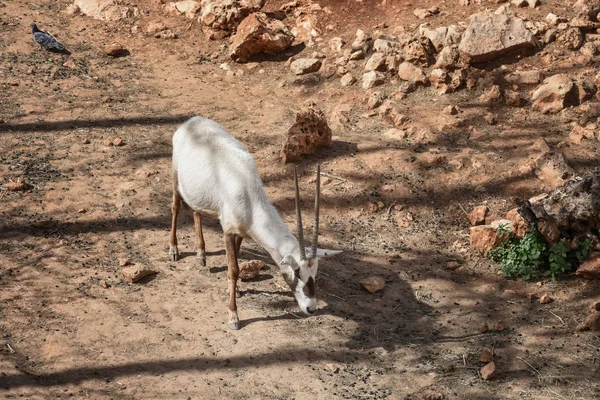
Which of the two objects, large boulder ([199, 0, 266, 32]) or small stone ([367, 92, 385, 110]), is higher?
large boulder ([199, 0, 266, 32])

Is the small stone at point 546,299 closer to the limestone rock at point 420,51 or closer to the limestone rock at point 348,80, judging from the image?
the limestone rock at point 420,51

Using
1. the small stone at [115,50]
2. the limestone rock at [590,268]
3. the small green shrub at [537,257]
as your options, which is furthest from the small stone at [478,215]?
the small stone at [115,50]

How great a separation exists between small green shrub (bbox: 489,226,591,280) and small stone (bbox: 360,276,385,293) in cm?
144

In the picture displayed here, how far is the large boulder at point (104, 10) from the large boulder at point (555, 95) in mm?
8497

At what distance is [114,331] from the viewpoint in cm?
698

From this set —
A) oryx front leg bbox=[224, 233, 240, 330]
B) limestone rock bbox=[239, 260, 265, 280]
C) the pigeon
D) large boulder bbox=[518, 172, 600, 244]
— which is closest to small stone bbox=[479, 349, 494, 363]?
large boulder bbox=[518, 172, 600, 244]

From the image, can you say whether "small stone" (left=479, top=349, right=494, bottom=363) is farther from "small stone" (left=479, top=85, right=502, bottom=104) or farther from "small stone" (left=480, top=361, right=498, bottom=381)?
"small stone" (left=479, top=85, right=502, bottom=104)

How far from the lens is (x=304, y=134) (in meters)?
10.1

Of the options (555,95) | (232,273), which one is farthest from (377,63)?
(232,273)

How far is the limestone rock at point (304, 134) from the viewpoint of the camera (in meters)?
10.1

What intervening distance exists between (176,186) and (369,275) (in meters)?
2.44

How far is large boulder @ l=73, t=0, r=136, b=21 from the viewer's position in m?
14.8

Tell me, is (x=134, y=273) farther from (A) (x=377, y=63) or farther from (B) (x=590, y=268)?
(A) (x=377, y=63)

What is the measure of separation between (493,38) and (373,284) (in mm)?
5461
